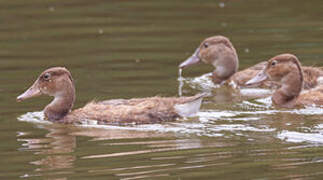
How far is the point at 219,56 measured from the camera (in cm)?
1664

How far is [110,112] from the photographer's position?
1278cm

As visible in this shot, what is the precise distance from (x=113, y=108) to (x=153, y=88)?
6.62ft

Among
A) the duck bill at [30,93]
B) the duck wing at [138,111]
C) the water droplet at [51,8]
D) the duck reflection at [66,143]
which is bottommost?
the duck reflection at [66,143]

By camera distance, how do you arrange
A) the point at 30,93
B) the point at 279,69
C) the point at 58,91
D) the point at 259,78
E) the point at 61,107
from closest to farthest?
1. the point at 61,107
2. the point at 58,91
3. the point at 30,93
4. the point at 279,69
5. the point at 259,78

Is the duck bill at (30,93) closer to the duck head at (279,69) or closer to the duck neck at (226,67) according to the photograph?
the duck head at (279,69)

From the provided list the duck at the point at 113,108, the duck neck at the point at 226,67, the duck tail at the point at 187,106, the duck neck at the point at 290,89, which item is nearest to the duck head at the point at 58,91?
the duck at the point at 113,108

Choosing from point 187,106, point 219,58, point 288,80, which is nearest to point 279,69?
point 288,80

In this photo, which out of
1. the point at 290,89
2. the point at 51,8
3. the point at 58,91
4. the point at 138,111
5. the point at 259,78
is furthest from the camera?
the point at 51,8

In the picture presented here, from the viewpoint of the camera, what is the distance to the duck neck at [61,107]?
13.1 m

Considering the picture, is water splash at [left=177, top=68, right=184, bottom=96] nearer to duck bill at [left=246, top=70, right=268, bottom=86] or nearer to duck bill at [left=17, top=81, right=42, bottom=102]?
duck bill at [left=246, top=70, right=268, bottom=86]

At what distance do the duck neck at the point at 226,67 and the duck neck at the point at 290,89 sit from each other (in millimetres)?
2216

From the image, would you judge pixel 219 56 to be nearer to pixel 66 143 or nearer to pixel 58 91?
pixel 58 91

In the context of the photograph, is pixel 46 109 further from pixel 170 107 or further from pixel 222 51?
pixel 222 51

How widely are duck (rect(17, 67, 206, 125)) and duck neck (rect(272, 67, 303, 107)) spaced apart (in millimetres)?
1537
